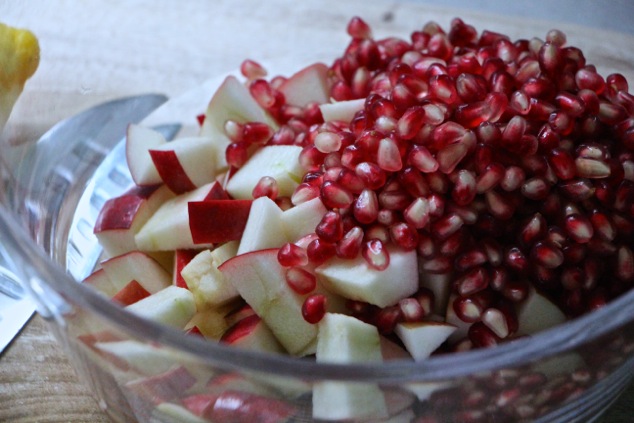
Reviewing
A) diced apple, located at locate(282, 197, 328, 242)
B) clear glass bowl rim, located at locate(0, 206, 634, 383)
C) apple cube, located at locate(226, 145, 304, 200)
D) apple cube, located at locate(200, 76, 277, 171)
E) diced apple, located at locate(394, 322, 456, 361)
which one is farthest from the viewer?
apple cube, located at locate(200, 76, 277, 171)

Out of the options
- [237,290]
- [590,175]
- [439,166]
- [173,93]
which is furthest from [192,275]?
[173,93]

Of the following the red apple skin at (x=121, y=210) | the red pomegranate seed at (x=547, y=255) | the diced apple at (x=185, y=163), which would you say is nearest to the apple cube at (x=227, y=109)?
the diced apple at (x=185, y=163)

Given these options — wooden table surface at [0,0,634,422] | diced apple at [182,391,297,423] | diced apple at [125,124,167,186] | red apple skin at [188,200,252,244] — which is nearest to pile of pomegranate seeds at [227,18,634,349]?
red apple skin at [188,200,252,244]

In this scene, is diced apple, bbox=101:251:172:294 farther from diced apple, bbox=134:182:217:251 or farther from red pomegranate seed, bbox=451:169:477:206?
red pomegranate seed, bbox=451:169:477:206

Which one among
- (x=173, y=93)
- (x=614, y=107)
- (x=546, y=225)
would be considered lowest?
(x=173, y=93)

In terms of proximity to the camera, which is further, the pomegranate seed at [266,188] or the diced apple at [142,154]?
the diced apple at [142,154]

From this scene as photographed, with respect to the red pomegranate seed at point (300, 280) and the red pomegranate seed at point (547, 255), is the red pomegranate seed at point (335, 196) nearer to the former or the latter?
the red pomegranate seed at point (300, 280)

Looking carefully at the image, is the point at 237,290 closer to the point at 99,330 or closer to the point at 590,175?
the point at 99,330
